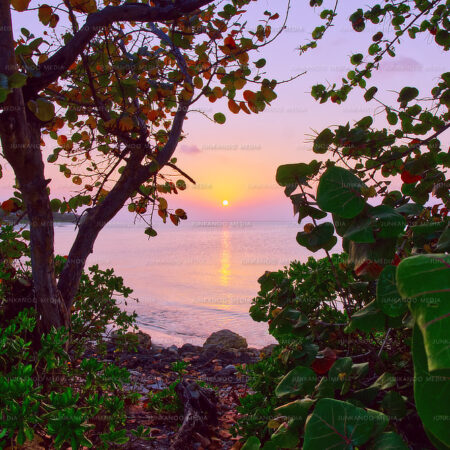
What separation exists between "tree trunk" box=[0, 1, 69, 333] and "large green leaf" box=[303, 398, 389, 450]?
2279mm

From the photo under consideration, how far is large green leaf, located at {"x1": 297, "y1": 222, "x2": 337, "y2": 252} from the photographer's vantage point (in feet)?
4.68

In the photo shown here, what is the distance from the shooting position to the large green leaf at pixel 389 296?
0.97m

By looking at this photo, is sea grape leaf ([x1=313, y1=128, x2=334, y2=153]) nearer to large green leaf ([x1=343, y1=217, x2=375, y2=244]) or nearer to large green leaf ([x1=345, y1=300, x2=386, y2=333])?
large green leaf ([x1=343, y1=217, x2=375, y2=244])

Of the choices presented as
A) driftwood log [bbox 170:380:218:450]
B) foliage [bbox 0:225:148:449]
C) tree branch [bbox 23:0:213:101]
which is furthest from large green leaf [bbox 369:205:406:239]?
driftwood log [bbox 170:380:218:450]

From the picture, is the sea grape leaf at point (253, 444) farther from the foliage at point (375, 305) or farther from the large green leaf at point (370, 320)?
the large green leaf at point (370, 320)

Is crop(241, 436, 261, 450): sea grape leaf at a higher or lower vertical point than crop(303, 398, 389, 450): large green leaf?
lower

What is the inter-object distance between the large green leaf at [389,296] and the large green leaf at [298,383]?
0.53m

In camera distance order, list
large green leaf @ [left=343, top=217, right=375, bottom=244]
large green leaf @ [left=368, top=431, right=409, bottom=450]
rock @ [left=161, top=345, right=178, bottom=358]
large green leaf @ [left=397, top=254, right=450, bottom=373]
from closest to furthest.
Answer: large green leaf @ [left=397, top=254, right=450, bottom=373]
large green leaf @ [left=368, top=431, right=409, bottom=450]
large green leaf @ [left=343, top=217, right=375, bottom=244]
rock @ [left=161, top=345, right=178, bottom=358]

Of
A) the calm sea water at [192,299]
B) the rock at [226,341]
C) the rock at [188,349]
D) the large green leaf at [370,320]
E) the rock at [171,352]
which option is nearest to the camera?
the large green leaf at [370,320]

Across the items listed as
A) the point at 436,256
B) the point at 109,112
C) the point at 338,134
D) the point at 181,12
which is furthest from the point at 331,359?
the point at 109,112

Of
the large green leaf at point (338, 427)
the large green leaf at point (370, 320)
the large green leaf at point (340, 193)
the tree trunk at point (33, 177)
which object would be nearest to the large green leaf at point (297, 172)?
the large green leaf at point (340, 193)

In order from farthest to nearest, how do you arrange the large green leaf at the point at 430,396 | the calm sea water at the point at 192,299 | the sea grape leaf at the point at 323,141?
the calm sea water at the point at 192,299 < the sea grape leaf at the point at 323,141 < the large green leaf at the point at 430,396

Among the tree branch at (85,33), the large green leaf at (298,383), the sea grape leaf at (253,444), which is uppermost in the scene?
the tree branch at (85,33)

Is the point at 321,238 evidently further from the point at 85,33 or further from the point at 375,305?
the point at 85,33
